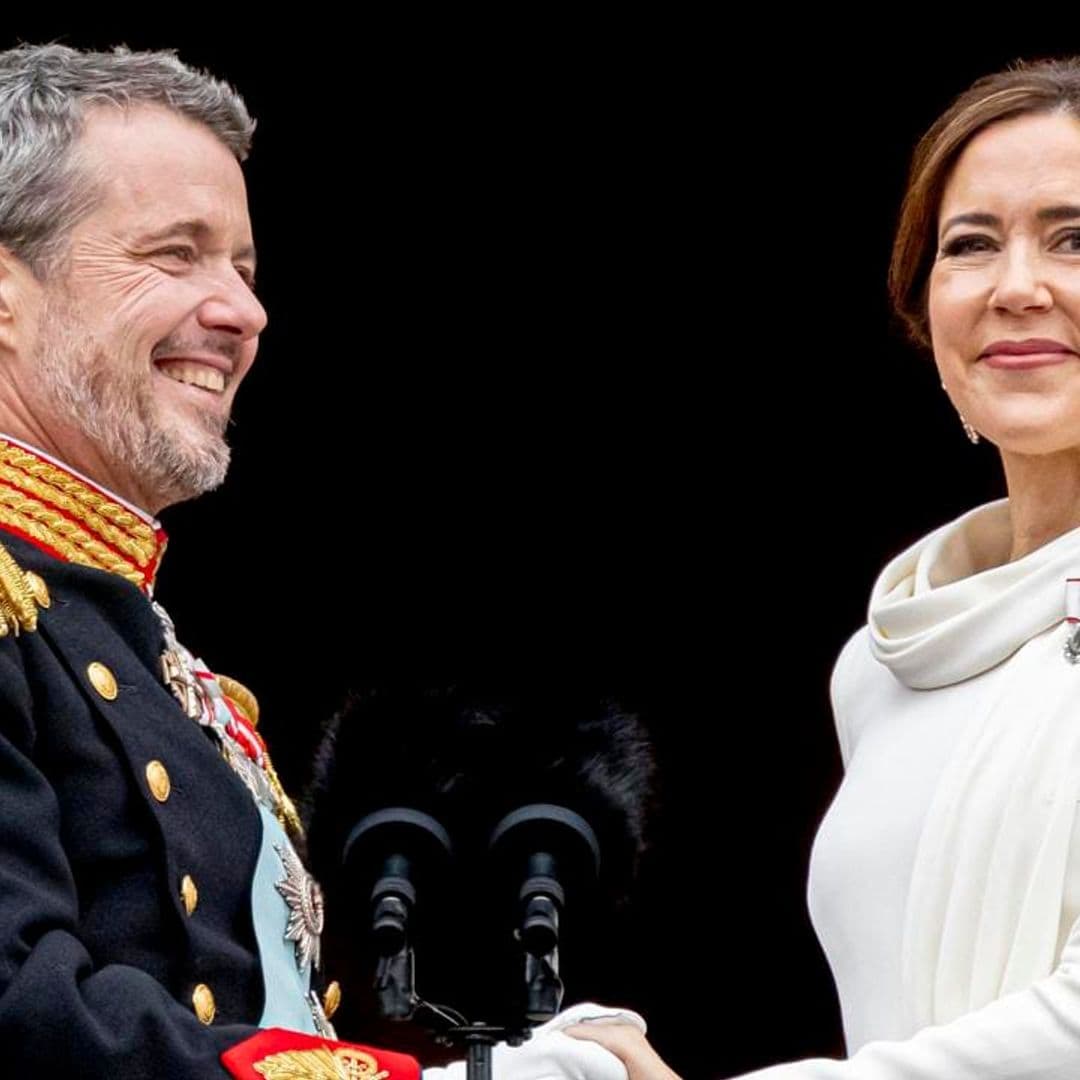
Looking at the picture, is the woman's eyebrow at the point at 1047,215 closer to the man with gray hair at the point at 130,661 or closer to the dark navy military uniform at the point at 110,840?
the man with gray hair at the point at 130,661

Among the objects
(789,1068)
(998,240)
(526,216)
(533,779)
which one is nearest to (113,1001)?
(533,779)

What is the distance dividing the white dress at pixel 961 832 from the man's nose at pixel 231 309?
2.64 feet

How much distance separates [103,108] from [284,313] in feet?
6.56

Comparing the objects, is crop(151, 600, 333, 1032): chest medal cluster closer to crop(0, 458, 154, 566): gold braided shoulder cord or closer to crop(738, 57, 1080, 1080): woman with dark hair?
crop(0, 458, 154, 566): gold braided shoulder cord

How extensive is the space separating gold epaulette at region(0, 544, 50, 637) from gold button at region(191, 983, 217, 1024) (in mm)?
410

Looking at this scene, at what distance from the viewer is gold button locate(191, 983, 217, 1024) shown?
3.09 meters

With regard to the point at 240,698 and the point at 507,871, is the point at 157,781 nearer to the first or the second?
the point at 507,871

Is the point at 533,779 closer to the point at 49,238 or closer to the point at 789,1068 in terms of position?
the point at 789,1068

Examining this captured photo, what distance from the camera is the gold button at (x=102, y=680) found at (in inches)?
125

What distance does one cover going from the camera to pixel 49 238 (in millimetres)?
3451

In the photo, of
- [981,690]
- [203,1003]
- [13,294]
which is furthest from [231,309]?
[981,690]

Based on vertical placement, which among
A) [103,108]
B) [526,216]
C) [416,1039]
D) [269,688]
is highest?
[103,108]

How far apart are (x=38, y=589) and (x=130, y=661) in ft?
0.46

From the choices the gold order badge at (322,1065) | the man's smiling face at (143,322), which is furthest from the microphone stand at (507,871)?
the man's smiling face at (143,322)
